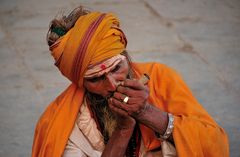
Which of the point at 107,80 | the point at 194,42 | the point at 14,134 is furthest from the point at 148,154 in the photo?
the point at 194,42

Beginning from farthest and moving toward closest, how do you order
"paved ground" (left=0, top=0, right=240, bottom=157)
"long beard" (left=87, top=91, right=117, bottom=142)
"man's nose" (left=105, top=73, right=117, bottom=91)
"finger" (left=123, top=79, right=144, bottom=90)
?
"paved ground" (left=0, top=0, right=240, bottom=157) < "long beard" (left=87, top=91, right=117, bottom=142) < "man's nose" (left=105, top=73, right=117, bottom=91) < "finger" (left=123, top=79, right=144, bottom=90)

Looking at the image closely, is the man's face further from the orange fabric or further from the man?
the orange fabric

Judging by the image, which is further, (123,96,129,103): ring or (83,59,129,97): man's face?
(83,59,129,97): man's face

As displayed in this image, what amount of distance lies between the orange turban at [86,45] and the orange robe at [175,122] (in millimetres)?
234

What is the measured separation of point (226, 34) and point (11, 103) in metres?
2.74

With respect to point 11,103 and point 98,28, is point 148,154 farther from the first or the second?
point 11,103

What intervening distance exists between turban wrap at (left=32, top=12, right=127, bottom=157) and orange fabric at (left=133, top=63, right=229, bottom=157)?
306 millimetres

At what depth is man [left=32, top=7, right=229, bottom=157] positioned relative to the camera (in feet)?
9.49

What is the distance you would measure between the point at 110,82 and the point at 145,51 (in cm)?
347

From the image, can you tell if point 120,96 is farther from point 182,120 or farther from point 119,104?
point 182,120

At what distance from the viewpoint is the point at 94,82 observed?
9.71 ft

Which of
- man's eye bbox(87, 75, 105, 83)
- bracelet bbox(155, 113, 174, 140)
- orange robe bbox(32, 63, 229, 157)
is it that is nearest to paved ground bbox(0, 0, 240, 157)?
orange robe bbox(32, 63, 229, 157)

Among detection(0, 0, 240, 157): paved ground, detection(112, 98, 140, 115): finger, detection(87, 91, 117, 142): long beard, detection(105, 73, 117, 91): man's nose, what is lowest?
detection(0, 0, 240, 157): paved ground

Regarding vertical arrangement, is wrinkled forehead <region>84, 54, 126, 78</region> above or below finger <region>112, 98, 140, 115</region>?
above
